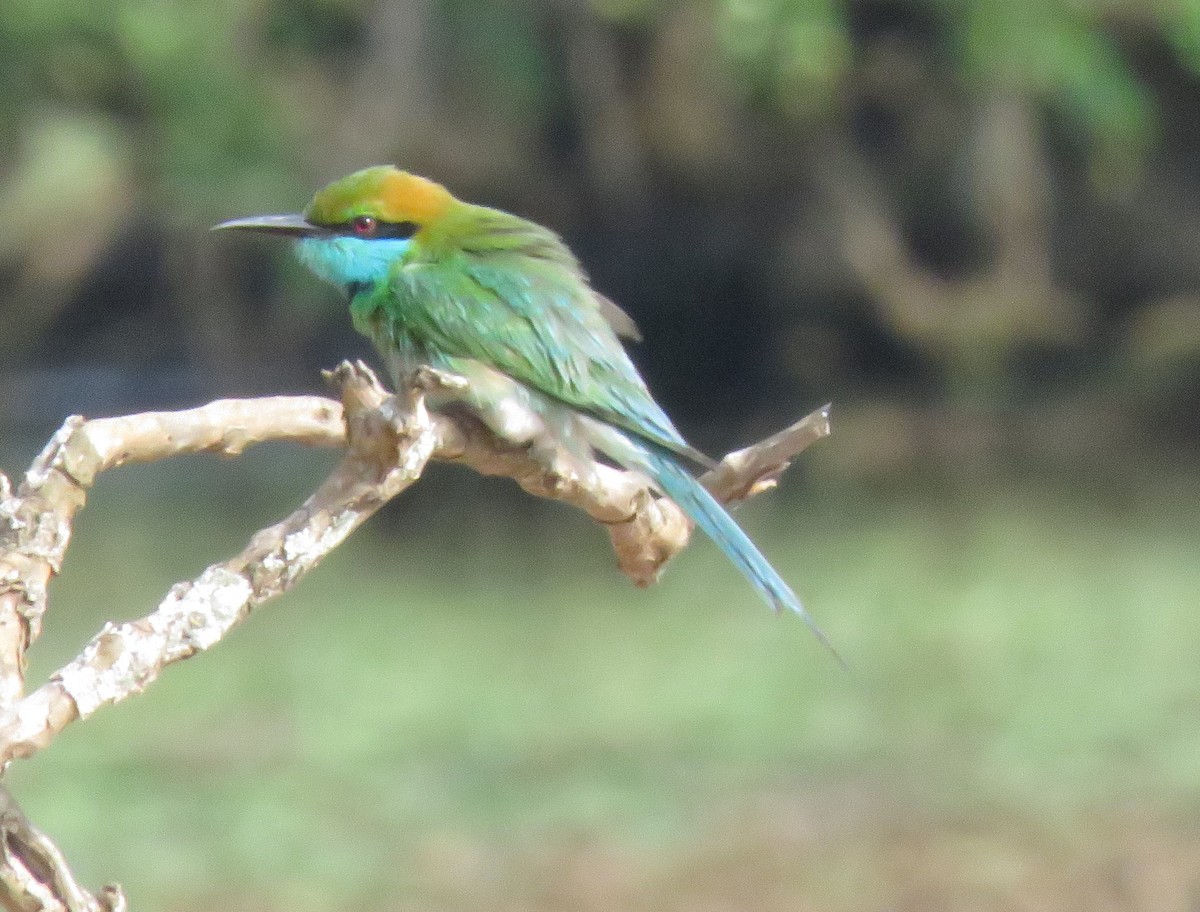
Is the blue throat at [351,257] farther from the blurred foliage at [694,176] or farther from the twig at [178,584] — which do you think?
the blurred foliage at [694,176]

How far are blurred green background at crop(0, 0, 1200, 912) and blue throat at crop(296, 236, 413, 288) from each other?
7.19 feet

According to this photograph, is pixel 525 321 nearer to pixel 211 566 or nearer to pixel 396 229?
pixel 396 229

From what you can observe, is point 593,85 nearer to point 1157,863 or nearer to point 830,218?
point 830,218

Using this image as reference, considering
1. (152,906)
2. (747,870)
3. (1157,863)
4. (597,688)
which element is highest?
(597,688)

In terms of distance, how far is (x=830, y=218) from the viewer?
6.96 m

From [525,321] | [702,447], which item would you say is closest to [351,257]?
[525,321]

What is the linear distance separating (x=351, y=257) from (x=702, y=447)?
5385mm

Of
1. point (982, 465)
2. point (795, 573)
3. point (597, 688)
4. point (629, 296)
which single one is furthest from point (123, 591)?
point (982, 465)

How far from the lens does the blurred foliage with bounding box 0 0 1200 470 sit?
229 inches

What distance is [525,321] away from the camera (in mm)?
2332

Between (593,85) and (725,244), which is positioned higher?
(725,244)

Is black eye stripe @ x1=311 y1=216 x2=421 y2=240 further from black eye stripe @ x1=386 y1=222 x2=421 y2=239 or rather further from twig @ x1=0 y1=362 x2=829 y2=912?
twig @ x1=0 y1=362 x2=829 y2=912

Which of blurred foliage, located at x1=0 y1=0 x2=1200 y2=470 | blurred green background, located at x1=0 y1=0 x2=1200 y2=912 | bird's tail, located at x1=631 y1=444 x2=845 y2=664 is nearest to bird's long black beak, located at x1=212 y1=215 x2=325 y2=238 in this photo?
bird's tail, located at x1=631 y1=444 x2=845 y2=664

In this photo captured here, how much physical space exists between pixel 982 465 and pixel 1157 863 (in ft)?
10.6
